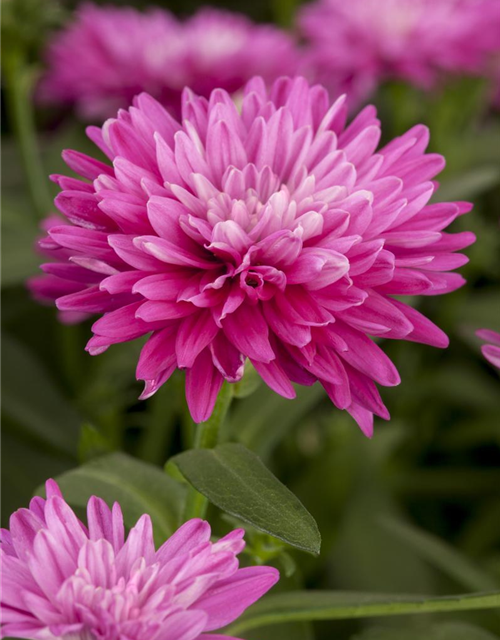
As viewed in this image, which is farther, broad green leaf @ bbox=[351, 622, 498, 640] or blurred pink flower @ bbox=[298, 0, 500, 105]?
blurred pink flower @ bbox=[298, 0, 500, 105]

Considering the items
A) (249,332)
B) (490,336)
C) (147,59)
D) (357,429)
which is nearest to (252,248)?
(249,332)

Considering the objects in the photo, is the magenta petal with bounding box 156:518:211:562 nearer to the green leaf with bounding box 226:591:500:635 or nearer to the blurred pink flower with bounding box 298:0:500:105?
the green leaf with bounding box 226:591:500:635

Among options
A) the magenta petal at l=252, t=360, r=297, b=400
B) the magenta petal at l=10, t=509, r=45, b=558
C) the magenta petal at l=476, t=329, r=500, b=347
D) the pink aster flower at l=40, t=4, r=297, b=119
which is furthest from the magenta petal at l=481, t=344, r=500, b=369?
the pink aster flower at l=40, t=4, r=297, b=119

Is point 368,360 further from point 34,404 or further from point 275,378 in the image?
point 34,404

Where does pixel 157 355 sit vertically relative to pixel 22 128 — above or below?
below

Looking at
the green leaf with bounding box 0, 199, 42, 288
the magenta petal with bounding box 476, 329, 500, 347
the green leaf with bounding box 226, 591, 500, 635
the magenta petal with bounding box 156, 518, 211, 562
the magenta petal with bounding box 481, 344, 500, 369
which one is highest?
the green leaf with bounding box 0, 199, 42, 288

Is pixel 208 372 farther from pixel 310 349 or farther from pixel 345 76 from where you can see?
pixel 345 76
